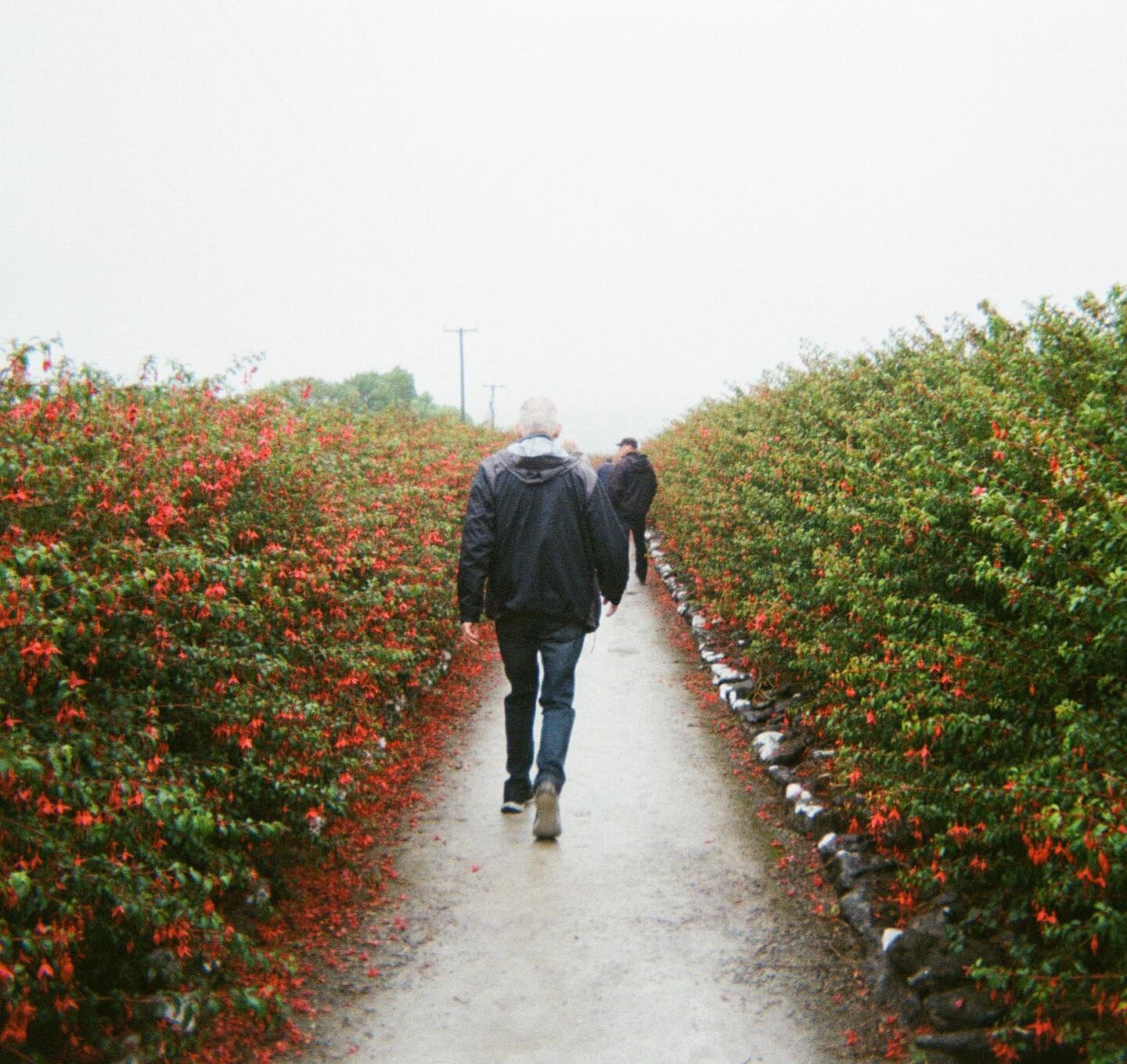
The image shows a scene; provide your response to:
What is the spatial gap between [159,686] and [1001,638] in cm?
316

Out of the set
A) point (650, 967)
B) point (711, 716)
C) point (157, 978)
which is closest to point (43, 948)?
point (157, 978)

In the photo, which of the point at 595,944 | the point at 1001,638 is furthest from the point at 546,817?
the point at 1001,638

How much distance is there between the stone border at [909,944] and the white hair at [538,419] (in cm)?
252

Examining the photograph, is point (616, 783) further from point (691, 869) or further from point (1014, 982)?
point (1014, 982)

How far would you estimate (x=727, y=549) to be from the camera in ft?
29.2

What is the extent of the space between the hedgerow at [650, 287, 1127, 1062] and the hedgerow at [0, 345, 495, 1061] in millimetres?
2396

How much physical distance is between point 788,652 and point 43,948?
5335mm

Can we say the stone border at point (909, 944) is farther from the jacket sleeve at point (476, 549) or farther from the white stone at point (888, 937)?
the jacket sleeve at point (476, 549)

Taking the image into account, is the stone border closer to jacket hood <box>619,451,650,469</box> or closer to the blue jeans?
the blue jeans

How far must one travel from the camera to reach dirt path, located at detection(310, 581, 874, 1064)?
354 cm

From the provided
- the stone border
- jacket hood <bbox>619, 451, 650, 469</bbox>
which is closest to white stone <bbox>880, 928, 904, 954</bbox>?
the stone border

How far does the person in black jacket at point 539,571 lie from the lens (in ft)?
17.8

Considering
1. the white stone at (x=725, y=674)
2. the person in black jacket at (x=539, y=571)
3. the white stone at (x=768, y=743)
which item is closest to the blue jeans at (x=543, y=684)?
the person in black jacket at (x=539, y=571)

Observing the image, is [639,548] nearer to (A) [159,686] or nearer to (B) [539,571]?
(B) [539,571]
